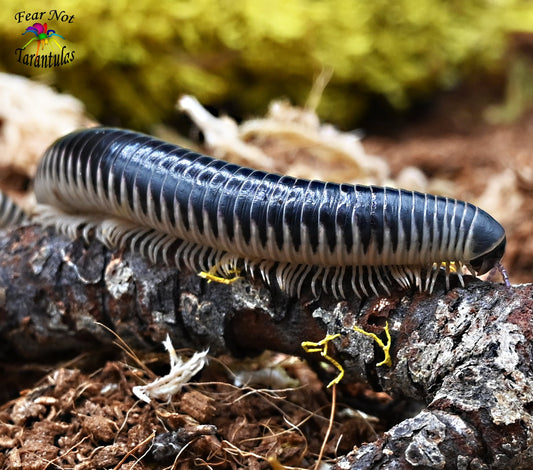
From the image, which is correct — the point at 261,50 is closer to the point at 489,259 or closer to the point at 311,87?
the point at 311,87

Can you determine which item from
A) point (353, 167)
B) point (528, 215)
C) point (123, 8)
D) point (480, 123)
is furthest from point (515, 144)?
point (123, 8)

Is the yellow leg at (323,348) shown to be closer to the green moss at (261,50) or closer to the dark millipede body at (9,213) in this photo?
the dark millipede body at (9,213)

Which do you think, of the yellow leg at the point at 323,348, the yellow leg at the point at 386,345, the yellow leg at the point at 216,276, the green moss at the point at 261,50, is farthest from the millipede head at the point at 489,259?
the green moss at the point at 261,50

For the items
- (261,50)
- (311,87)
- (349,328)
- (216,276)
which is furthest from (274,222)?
(311,87)

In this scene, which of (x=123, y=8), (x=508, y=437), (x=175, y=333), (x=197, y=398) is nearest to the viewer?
(x=508, y=437)

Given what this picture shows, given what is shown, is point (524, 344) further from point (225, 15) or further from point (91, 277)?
point (225, 15)

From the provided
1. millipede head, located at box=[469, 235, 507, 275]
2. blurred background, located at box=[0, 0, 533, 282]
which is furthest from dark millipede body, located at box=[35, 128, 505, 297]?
blurred background, located at box=[0, 0, 533, 282]
